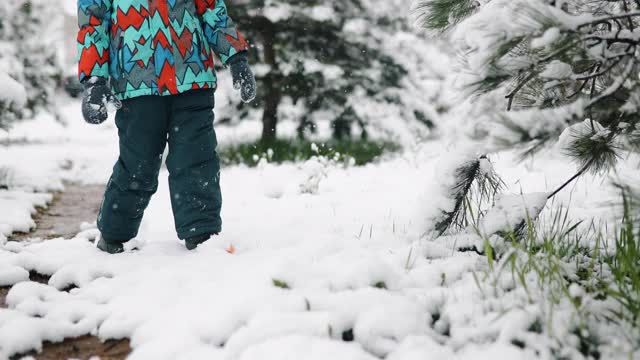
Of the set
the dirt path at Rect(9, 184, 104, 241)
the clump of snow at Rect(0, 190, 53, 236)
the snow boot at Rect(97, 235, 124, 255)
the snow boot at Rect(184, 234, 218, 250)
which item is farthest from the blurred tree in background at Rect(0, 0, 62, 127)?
the snow boot at Rect(184, 234, 218, 250)

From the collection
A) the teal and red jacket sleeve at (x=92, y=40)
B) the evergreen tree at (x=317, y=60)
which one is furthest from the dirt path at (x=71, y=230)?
the evergreen tree at (x=317, y=60)

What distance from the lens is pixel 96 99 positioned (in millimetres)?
2467

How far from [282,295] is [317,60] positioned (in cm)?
485

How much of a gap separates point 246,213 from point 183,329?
183 cm

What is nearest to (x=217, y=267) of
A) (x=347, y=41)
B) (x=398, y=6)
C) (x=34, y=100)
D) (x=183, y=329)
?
(x=183, y=329)

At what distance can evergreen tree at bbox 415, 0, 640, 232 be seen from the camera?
154 centimetres

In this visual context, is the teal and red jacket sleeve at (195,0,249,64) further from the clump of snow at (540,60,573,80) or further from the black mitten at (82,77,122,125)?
the clump of snow at (540,60,573,80)

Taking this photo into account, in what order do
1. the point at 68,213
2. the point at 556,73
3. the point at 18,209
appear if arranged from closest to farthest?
1. the point at 556,73
2. the point at 18,209
3. the point at 68,213

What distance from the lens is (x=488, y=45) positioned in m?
1.58

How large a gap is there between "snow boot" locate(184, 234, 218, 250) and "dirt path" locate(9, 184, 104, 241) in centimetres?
119

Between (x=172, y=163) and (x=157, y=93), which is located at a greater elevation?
(x=157, y=93)

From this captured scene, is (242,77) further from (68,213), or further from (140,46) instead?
(68,213)

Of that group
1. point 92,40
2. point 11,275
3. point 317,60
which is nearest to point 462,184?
point 92,40

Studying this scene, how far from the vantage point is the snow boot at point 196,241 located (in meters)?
2.62
